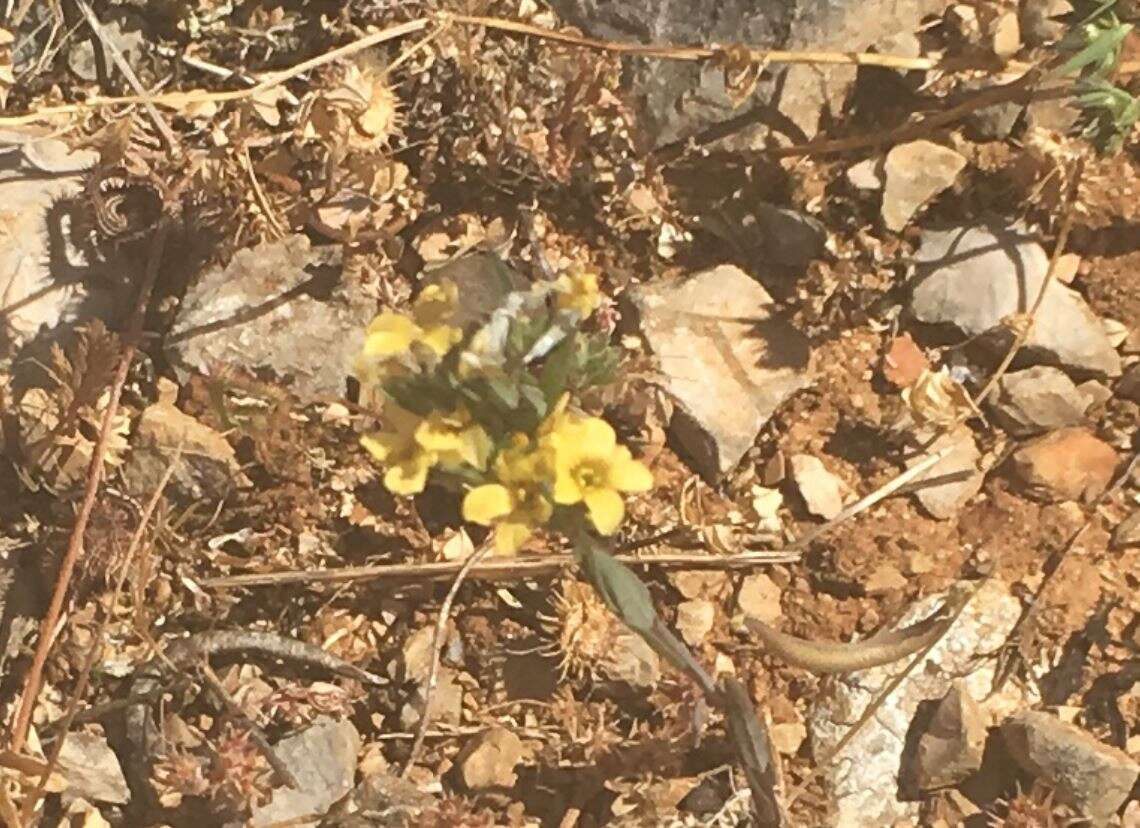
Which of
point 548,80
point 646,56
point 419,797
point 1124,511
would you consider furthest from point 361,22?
point 1124,511

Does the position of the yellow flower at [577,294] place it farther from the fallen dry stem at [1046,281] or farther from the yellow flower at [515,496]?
the fallen dry stem at [1046,281]

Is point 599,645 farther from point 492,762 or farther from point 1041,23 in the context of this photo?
point 1041,23

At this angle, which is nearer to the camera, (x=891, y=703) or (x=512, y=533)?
(x=512, y=533)

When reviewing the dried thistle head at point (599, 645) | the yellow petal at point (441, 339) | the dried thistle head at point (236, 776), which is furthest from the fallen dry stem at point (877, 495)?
the dried thistle head at point (236, 776)

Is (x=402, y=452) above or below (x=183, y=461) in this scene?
above

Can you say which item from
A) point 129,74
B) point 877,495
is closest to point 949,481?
point 877,495

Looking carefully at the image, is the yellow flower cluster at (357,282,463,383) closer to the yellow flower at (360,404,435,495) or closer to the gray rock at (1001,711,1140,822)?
the yellow flower at (360,404,435,495)
